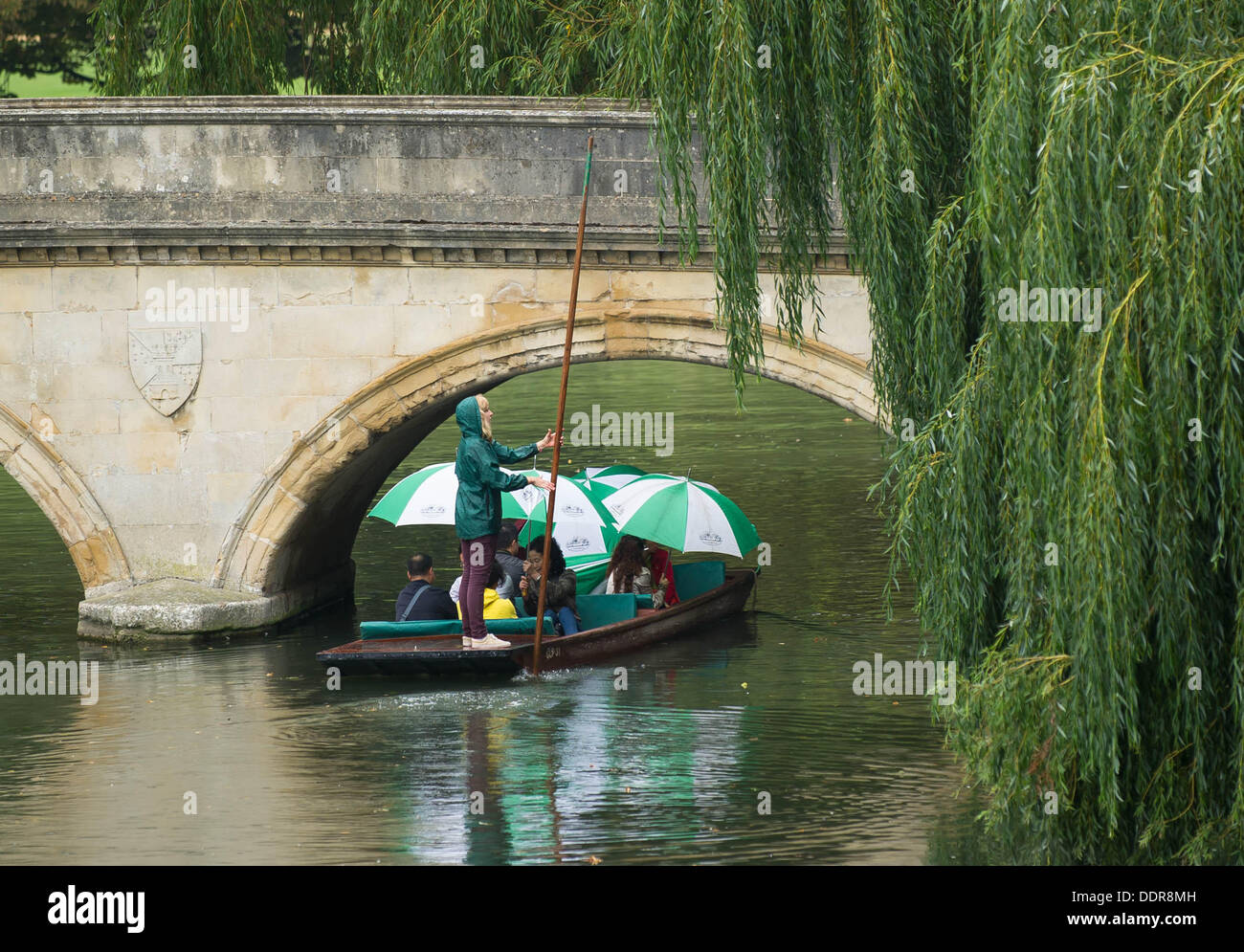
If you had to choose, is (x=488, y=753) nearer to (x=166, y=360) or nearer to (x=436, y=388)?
(x=436, y=388)

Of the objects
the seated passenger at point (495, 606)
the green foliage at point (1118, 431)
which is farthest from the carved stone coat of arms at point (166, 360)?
the green foliage at point (1118, 431)

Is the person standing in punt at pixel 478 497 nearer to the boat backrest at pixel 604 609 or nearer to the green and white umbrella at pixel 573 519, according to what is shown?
the boat backrest at pixel 604 609

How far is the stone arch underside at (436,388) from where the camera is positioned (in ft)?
36.0

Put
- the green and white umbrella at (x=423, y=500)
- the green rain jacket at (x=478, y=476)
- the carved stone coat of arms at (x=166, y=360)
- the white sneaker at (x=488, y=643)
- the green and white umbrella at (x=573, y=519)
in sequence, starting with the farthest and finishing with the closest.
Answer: the green and white umbrella at (x=573, y=519) < the green and white umbrella at (x=423, y=500) < the carved stone coat of arms at (x=166, y=360) < the white sneaker at (x=488, y=643) < the green rain jacket at (x=478, y=476)

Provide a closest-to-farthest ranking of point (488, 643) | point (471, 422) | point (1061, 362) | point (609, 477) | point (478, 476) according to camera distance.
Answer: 1. point (1061, 362)
2. point (471, 422)
3. point (478, 476)
4. point (488, 643)
5. point (609, 477)

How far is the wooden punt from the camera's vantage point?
10.6m

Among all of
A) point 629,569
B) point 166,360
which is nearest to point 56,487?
point 166,360

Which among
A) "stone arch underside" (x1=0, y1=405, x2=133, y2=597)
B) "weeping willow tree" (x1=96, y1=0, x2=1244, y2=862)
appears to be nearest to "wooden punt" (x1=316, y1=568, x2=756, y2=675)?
"stone arch underside" (x1=0, y1=405, x2=133, y2=597)

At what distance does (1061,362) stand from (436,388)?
5.92 meters

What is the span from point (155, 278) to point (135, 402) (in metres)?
0.80

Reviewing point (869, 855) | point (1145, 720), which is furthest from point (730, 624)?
point (1145, 720)

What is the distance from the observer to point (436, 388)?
11555 millimetres

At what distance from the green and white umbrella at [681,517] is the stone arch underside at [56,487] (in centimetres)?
329

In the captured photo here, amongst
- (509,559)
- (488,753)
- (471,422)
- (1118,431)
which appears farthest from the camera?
(509,559)
